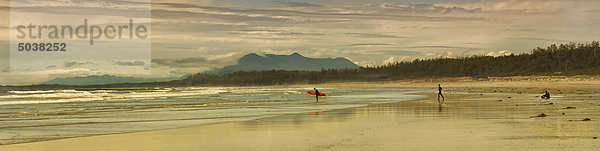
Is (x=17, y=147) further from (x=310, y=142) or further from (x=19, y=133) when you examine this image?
(x=310, y=142)

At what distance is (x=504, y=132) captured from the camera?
15.5 metres

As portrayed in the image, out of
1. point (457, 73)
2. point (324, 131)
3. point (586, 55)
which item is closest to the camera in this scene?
point (324, 131)

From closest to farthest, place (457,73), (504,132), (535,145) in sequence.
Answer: (535,145) → (504,132) → (457,73)

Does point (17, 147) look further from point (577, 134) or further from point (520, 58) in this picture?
point (520, 58)

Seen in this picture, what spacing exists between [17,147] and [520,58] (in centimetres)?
18202

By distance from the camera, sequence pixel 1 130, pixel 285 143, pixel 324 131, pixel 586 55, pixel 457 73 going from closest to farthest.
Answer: pixel 285 143
pixel 324 131
pixel 1 130
pixel 586 55
pixel 457 73

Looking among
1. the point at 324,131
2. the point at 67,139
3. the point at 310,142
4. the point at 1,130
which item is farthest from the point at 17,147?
the point at 324,131

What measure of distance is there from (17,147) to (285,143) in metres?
7.13

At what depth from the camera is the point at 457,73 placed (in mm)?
176750

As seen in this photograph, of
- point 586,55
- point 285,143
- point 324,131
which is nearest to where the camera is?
point 285,143

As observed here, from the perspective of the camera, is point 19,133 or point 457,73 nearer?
point 19,133

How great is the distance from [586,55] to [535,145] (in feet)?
529

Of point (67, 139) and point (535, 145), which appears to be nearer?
point (535, 145)

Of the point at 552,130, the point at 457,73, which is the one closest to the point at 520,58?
the point at 457,73
